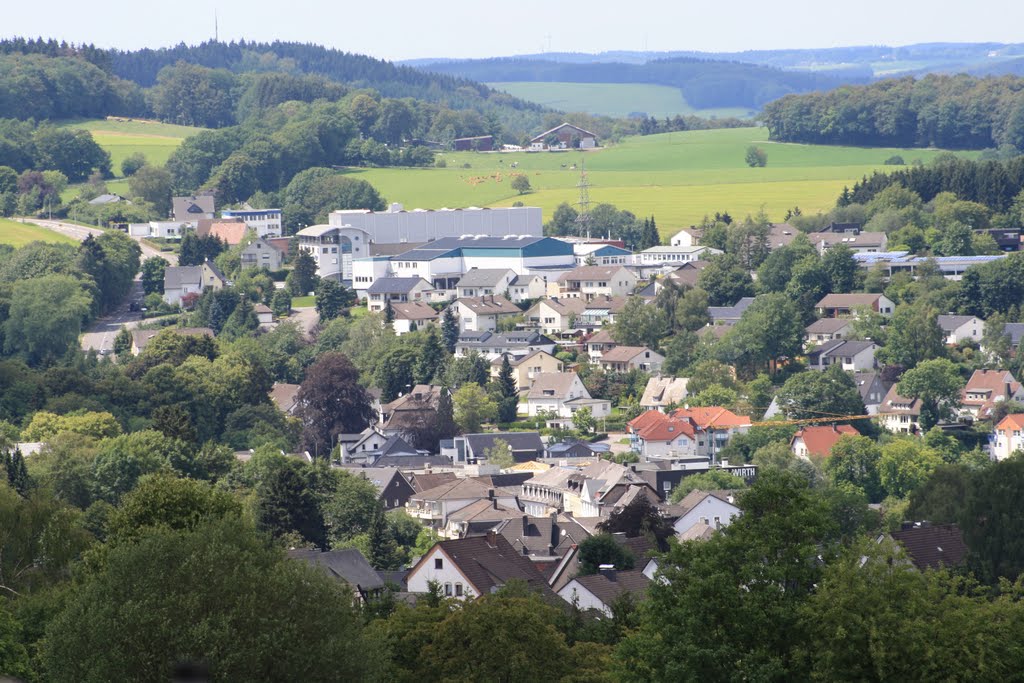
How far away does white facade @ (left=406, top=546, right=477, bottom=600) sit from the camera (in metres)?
38.2

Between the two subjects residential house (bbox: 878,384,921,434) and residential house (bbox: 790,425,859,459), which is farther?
residential house (bbox: 878,384,921,434)

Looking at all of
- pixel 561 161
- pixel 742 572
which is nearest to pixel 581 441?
pixel 742 572

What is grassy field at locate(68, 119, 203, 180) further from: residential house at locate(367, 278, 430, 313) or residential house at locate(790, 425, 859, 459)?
residential house at locate(790, 425, 859, 459)

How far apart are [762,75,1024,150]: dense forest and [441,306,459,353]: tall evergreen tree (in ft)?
195

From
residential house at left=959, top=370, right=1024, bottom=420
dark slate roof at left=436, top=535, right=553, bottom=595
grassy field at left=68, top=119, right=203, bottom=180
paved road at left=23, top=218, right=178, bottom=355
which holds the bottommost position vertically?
paved road at left=23, top=218, right=178, bottom=355

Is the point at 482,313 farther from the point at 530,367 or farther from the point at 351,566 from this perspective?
the point at 351,566

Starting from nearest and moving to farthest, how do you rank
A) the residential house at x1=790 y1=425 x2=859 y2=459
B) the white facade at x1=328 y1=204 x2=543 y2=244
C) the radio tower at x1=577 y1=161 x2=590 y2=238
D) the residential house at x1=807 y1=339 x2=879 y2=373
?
the residential house at x1=790 y1=425 x2=859 y2=459 < the residential house at x1=807 y1=339 x2=879 y2=373 < the white facade at x1=328 y1=204 x2=543 y2=244 < the radio tower at x1=577 y1=161 x2=590 y2=238

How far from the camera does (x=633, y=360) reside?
75.6m

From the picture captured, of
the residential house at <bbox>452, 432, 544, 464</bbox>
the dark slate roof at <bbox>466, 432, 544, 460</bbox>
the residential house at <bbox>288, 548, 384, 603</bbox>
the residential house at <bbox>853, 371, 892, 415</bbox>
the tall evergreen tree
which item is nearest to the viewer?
the residential house at <bbox>288, 548, 384, 603</bbox>

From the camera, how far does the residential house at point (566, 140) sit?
477ft

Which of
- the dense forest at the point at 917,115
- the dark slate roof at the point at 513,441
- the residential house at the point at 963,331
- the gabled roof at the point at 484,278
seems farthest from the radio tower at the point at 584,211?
the dark slate roof at the point at 513,441

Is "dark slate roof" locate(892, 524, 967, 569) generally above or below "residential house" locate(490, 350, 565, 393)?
above

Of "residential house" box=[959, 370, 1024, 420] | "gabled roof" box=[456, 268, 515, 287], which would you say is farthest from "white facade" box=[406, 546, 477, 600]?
"gabled roof" box=[456, 268, 515, 287]

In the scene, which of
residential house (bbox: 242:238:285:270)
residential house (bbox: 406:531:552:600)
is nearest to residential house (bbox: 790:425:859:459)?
residential house (bbox: 406:531:552:600)
